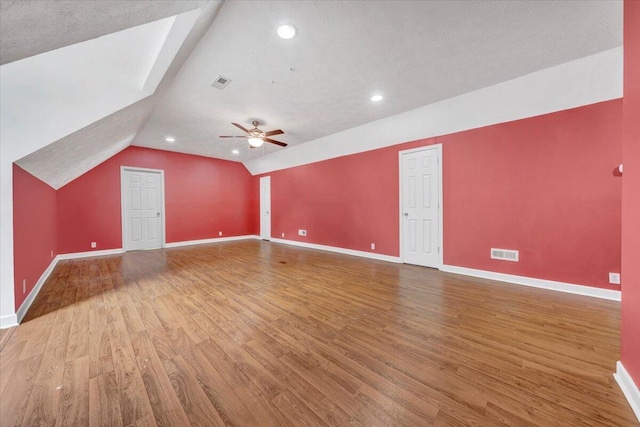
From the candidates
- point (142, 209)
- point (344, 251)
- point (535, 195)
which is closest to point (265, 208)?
point (142, 209)

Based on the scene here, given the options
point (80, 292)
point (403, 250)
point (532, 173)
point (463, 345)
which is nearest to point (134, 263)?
point (80, 292)

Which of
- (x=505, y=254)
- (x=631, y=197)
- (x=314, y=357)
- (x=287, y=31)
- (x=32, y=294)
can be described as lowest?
(x=314, y=357)

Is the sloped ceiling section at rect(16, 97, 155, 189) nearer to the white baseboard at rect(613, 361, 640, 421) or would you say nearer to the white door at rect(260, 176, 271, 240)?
the white door at rect(260, 176, 271, 240)

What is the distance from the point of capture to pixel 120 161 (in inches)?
225

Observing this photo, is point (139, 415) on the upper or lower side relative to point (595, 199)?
lower

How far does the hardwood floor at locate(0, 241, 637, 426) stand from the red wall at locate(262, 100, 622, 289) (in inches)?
22.5

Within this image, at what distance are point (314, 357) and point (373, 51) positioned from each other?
2.89 m

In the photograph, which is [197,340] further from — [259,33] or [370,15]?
[370,15]

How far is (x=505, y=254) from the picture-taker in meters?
3.31

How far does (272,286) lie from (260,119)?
2.91 metres

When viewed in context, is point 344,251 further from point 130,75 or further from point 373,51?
point 130,75

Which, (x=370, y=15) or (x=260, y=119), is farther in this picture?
(x=260, y=119)

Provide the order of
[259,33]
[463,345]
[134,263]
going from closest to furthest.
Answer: [463,345], [259,33], [134,263]

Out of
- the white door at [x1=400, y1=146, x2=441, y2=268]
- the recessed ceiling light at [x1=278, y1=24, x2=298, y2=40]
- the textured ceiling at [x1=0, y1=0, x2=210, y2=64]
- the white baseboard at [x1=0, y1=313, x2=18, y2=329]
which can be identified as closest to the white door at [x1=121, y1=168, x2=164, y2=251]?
the white baseboard at [x1=0, y1=313, x2=18, y2=329]
